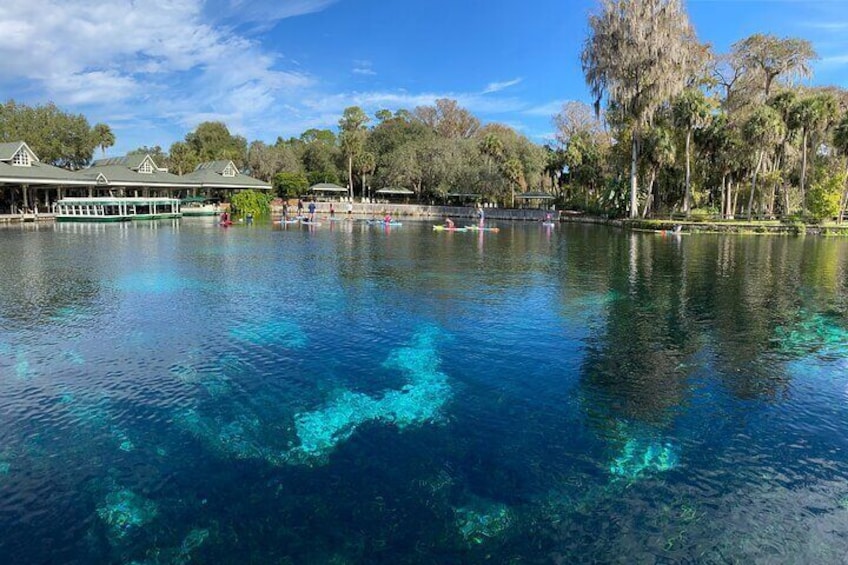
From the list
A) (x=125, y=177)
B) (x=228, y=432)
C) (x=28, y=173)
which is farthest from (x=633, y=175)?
(x=28, y=173)

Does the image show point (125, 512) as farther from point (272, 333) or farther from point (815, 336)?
point (815, 336)

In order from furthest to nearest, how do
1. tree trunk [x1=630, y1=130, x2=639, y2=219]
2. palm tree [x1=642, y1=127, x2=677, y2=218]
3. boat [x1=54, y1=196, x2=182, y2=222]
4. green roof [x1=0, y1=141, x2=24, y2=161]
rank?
boat [x1=54, y1=196, x2=182, y2=222] < green roof [x1=0, y1=141, x2=24, y2=161] < tree trunk [x1=630, y1=130, x2=639, y2=219] < palm tree [x1=642, y1=127, x2=677, y2=218]

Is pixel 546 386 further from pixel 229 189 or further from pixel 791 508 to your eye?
pixel 229 189

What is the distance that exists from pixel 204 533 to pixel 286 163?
103 meters

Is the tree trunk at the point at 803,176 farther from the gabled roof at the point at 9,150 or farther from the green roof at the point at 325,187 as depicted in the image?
the gabled roof at the point at 9,150

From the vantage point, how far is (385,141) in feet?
349

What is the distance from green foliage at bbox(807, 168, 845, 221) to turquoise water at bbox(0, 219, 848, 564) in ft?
119

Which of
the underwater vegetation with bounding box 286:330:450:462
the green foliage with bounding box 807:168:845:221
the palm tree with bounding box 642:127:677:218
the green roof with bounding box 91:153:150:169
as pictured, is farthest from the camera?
the green roof with bounding box 91:153:150:169

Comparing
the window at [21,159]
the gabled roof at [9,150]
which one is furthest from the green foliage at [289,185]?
the gabled roof at [9,150]

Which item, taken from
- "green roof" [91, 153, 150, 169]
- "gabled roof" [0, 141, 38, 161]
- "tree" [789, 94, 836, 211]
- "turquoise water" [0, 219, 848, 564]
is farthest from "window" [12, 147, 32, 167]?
"tree" [789, 94, 836, 211]

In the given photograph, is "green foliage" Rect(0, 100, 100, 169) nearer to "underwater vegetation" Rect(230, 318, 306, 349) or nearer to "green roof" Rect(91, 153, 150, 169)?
"green roof" Rect(91, 153, 150, 169)

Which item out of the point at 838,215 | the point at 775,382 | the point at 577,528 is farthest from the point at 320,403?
the point at 838,215

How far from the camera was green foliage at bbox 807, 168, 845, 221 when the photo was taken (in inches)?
2035

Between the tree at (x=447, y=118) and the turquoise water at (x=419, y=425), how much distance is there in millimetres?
103534
